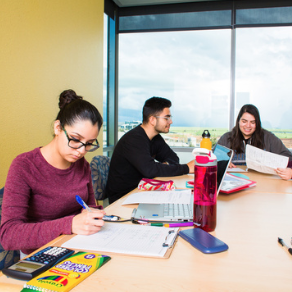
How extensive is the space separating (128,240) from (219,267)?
0.95ft

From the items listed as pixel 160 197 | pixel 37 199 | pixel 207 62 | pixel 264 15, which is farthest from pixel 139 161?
pixel 264 15

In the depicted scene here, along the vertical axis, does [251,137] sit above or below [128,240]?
above

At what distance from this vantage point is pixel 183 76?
432 centimetres

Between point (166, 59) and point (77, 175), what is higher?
point (166, 59)

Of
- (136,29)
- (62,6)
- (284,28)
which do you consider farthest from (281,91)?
(62,6)

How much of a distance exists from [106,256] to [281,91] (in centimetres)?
388

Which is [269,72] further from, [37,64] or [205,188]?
[205,188]

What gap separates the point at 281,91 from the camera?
4039 mm

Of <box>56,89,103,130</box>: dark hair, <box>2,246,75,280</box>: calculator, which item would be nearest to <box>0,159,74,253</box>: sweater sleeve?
<box>2,246,75,280</box>: calculator

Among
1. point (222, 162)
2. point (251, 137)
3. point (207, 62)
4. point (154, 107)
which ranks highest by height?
point (207, 62)

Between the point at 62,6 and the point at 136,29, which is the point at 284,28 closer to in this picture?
the point at 136,29

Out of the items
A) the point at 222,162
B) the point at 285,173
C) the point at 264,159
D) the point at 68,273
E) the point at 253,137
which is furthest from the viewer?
the point at 253,137

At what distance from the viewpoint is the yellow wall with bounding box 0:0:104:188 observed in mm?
2035

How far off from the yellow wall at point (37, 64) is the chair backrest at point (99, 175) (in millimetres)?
562
